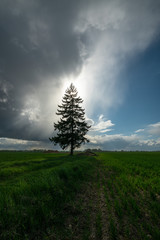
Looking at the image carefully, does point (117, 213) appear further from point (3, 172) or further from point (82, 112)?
point (82, 112)

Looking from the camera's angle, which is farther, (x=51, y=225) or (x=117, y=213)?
(x=117, y=213)

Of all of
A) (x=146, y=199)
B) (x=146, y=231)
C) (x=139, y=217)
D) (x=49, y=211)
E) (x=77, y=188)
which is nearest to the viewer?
(x=146, y=231)

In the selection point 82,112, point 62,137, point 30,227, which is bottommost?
point 30,227

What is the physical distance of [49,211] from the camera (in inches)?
123

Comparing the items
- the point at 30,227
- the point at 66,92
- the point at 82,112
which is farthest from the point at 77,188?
the point at 66,92

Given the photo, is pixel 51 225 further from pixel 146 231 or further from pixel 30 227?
pixel 146 231

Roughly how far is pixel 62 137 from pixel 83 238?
25478 mm

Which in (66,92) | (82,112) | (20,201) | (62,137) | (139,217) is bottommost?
(139,217)

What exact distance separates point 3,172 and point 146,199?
993cm

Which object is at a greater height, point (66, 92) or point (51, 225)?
point (66, 92)

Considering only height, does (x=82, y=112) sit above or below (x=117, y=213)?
above

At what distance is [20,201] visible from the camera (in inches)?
129

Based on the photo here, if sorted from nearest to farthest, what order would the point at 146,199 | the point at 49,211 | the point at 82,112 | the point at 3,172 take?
the point at 49,211, the point at 146,199, the point at 3,172, the point at 82,112

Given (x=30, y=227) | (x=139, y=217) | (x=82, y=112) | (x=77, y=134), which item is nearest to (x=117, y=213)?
(x=139, y=217)
